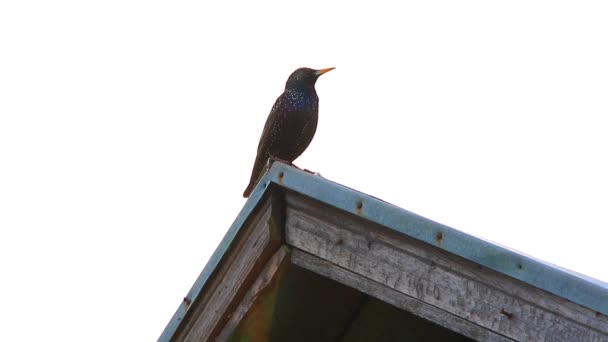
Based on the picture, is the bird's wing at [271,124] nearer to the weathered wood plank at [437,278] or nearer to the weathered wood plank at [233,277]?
the weathered wood plank at [233,277]

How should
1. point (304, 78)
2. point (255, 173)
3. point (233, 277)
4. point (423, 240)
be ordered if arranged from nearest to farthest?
point (423, 240), point (233, 277), point (255, 173), point (304, 78)

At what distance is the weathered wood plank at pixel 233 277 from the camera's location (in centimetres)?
289

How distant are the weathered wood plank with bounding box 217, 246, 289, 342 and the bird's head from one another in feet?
15.6

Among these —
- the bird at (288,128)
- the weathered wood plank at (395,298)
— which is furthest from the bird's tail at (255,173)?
the weathered wood plank at (395,298)

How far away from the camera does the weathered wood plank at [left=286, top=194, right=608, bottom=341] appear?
7.39 ft

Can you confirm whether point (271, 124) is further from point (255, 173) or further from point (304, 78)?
point (304, 78)

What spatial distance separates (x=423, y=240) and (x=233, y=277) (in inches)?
27.3

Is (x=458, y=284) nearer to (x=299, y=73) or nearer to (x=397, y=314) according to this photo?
(x=397, y=314)

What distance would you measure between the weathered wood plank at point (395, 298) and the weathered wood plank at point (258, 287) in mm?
44

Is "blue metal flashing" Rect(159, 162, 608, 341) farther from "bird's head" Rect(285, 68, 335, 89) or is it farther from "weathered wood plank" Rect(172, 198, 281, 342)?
"bird's head" Rect(285, 68, 335, 89)

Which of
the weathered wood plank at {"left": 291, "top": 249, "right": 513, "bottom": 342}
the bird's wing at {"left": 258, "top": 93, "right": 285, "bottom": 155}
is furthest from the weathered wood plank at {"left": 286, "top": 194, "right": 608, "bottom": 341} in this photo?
the bird's wing at {"left": 258, "top": 93, "right": 285, "bottom": 155}

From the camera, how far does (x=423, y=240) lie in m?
2.48

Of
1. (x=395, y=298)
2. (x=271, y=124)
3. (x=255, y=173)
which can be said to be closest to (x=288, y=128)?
(x=271, y=124)

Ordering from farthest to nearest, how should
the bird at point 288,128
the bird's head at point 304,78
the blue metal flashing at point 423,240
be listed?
the bird's head at point 304,78 → the bird at point 288,128 → the blue metal flashing at point 423,240
